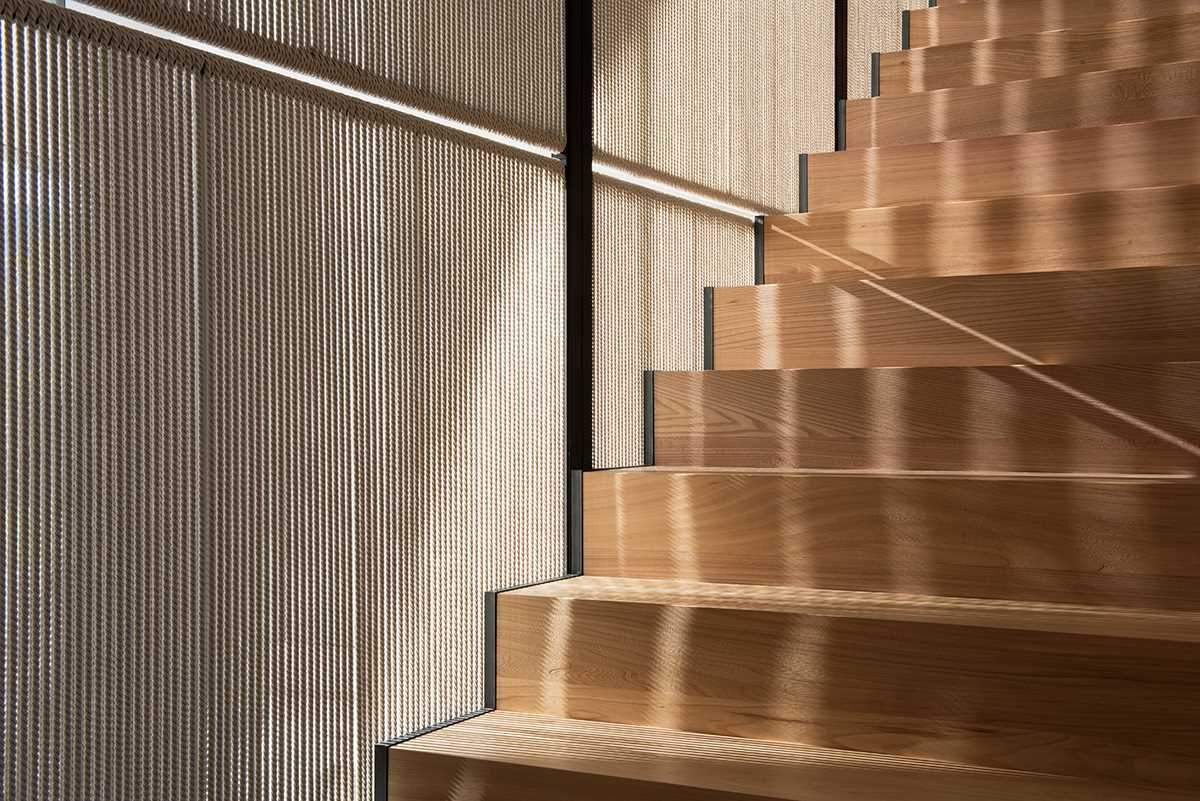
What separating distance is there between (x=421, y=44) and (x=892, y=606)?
80 centimetres

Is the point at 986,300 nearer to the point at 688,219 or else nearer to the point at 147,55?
the point at 688,219

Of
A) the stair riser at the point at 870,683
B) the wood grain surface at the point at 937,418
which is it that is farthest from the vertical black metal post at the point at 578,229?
the stair riser at the point at 870,683

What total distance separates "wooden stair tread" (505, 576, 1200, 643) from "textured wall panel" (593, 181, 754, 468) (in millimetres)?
364

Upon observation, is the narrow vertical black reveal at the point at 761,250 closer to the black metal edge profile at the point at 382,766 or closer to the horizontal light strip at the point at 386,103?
the horizontal light strip at the point at 386,103

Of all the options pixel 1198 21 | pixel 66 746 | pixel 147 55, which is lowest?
pixel 66 746

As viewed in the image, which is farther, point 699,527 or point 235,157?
point 699,527

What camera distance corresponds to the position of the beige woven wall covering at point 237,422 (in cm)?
100

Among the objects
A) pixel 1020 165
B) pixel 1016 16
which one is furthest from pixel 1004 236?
pixel 1016 16

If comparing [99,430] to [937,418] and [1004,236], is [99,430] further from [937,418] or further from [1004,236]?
[1004,236]

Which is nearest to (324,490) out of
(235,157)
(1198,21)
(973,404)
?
(235,157)

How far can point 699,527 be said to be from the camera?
150cm

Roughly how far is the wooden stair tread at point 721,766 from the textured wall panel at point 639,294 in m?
0.56

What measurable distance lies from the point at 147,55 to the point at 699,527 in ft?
2.57

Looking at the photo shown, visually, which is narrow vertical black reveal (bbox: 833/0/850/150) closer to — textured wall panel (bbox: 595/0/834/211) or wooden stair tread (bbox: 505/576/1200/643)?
→ textured wall panel (bbox: 595/0/834/211)
